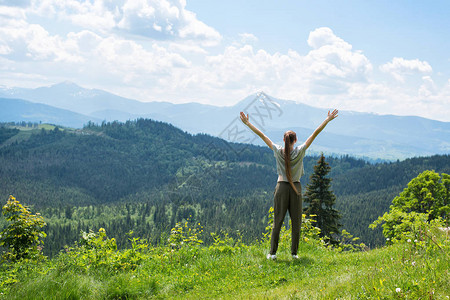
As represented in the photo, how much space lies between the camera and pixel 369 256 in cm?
773

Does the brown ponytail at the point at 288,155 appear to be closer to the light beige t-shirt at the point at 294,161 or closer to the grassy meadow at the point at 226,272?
the light beige t-shirt at the point at 294,161

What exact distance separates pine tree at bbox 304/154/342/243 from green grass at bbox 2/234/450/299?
20.5m

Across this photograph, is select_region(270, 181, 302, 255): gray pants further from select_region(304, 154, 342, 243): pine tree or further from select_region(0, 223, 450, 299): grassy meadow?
select_region(304, 154, 342, 243): pine tree

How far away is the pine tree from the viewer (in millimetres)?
28672

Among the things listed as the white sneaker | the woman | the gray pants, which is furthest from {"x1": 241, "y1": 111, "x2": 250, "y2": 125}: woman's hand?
the white sneaker

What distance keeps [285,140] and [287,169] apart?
26.0 inches

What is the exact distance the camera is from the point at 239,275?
282 inches

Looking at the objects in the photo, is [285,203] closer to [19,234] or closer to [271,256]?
[271,256]

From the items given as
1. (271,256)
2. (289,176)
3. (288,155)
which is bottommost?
(271,256)

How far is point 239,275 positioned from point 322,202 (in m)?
24.0

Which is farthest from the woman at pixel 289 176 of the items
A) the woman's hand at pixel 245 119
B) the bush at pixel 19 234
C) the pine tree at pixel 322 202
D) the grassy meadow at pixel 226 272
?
the pine tree at pixel 322 202

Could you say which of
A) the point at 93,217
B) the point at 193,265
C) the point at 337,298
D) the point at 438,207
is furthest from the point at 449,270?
the point at 93,217

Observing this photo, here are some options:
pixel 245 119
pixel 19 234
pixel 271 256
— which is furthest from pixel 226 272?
pixel 19 234

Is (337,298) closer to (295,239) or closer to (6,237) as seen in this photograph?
(295,239)
